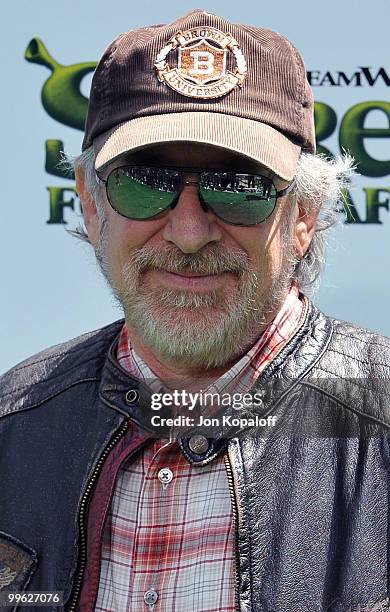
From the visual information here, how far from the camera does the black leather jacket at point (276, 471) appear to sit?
1516 millimetres

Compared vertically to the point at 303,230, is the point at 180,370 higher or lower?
lower

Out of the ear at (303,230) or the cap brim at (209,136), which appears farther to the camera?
the ear at (303,230)

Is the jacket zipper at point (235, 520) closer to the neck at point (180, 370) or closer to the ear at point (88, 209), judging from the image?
the neck at point (180, 370)

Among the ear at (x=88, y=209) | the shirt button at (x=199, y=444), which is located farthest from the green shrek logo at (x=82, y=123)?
the shirt button at (x=199, y=444)

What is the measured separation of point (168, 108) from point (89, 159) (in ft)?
0.87

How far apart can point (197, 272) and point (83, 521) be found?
461 millimetres

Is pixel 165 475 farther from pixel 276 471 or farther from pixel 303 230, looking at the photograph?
pixel 303 230

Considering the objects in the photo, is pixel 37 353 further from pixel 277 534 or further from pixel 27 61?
pixel 27 61

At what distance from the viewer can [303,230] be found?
187 cm

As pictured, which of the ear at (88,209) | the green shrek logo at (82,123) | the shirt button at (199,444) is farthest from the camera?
the green shrek logo at (82,123)

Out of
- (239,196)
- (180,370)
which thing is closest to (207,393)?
(180,370)

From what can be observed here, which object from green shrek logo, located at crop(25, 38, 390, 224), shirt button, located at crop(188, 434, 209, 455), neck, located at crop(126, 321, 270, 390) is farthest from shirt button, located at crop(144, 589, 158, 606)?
green shrek logo, located at crop(25, 38, 390, 224)

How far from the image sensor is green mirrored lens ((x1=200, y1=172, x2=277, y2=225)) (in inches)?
65.5

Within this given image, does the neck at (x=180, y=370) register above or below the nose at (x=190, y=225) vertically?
below
